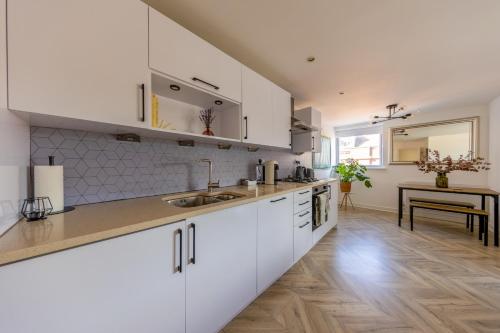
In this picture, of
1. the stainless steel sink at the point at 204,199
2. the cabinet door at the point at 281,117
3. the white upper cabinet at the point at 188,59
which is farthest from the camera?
the cabinet door at the point at 281,117

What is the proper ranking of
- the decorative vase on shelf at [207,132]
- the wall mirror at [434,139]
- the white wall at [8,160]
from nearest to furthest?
1. the white wall at [8,160]
2. the decorative vase on shelf at [207,132]
3. the wall mirror at [434,139]

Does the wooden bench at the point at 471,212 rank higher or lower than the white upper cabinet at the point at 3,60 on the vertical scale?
lower

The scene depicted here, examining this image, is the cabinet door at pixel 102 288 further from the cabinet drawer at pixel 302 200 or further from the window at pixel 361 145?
the window at pixel 361 145

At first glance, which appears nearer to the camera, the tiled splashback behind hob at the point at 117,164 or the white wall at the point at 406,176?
the tiled splashback behind hob at the point at 117,164

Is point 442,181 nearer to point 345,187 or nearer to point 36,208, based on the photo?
point 345,187

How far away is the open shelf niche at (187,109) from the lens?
55.9 inches

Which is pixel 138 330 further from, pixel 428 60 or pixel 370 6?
pixel 428 60

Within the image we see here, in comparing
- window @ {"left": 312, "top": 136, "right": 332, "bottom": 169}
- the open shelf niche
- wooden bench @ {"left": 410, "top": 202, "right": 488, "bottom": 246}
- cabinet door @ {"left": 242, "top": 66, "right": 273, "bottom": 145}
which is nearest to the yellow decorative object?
the open shelf niche

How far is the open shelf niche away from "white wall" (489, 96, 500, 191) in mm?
4358

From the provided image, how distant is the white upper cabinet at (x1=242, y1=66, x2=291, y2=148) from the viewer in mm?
1941

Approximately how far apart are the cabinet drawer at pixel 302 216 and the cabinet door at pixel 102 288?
1.38m

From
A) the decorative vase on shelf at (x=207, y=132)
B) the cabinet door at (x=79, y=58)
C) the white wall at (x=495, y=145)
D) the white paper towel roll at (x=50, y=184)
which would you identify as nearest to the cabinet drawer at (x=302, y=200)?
the decorative vase on shelf at (x=207, y=132)

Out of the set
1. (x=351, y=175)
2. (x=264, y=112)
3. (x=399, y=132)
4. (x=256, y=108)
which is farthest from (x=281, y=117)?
(x=399, y=132)

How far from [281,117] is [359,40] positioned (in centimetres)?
111
